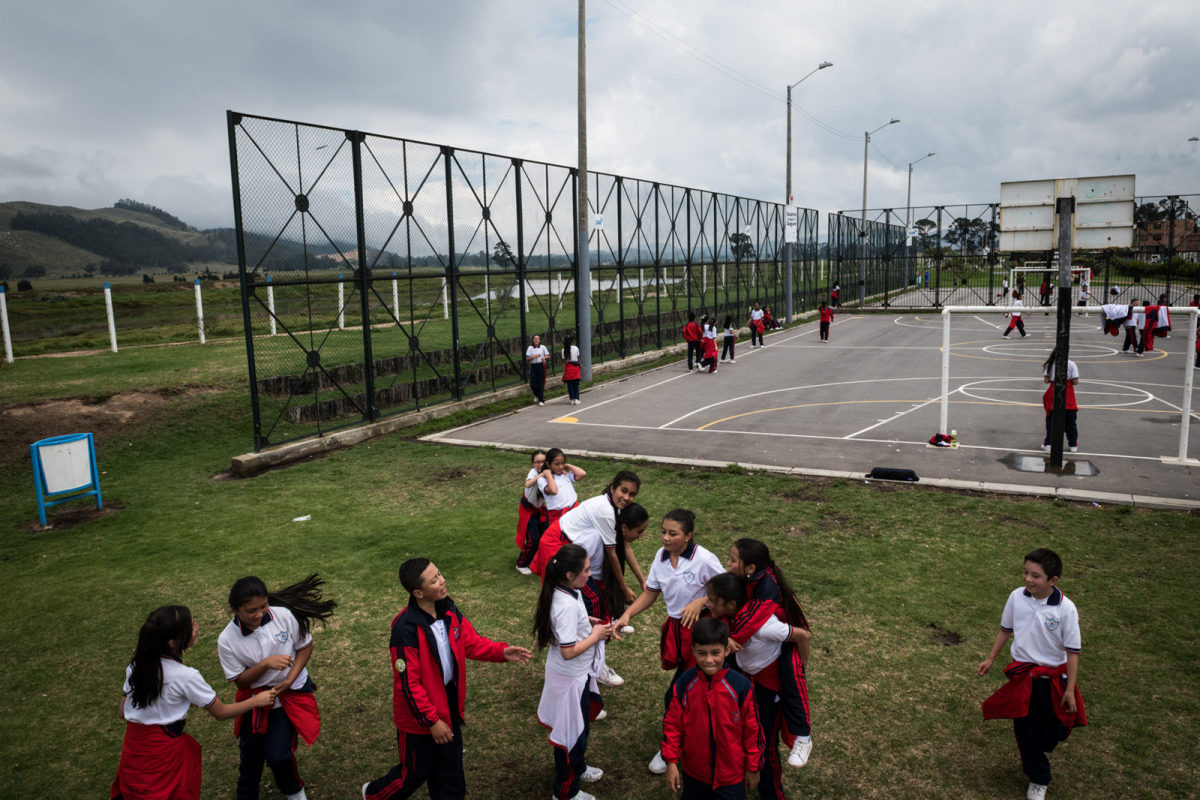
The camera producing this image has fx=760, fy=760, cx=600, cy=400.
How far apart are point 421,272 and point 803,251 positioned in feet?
102

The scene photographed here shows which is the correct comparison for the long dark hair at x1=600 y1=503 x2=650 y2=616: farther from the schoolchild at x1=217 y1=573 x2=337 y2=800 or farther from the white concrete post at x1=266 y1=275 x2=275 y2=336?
the white concrete post at x1=266 y1=275 x2=275 y2=336

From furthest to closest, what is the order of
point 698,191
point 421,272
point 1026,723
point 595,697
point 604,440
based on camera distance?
point 698,191
point 421,272
point 604,440
point 595,697
point 1026,723

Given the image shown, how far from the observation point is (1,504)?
11.3 meters

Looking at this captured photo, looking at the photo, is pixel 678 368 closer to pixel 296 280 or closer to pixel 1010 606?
pixel 296 280

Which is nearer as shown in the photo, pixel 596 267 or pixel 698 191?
pixel 596 267

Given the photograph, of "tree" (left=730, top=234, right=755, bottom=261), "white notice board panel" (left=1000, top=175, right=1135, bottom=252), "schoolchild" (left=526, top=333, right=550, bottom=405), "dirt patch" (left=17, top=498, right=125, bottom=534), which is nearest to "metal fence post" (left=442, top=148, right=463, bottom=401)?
"schoolchild" (left=526, top=333, right=550, bottom=405)

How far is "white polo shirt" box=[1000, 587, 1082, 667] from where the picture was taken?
14.9ft

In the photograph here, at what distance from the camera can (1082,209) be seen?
12172 mm

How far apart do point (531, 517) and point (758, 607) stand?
3913 mm

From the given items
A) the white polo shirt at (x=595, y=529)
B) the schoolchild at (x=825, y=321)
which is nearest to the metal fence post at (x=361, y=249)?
the white polo shirt at (x=595, y=529)

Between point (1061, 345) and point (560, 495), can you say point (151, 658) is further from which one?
point (1061, 345)

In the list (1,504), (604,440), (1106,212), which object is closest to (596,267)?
(604,440)

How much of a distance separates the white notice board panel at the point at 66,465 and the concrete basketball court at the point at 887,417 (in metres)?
6.03

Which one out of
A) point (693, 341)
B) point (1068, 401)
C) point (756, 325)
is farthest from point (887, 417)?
point (756, 325)
